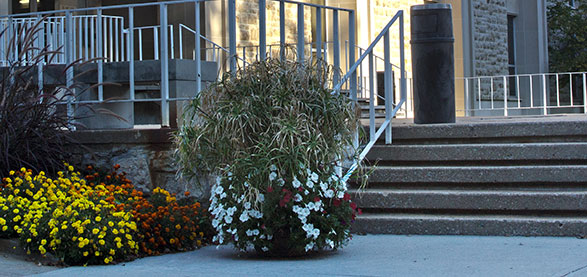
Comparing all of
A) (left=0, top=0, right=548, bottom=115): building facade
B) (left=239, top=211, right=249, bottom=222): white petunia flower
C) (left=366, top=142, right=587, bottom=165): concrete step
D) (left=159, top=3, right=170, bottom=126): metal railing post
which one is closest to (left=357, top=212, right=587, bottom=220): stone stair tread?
(left=366, top=142, right=587, bottom=165): concrete step

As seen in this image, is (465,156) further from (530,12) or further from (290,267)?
(530,12)

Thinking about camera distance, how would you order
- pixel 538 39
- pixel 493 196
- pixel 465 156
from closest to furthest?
pixel 493 196, pixel 465 156, pixel 538 39

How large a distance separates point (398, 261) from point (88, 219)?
6.51 feet

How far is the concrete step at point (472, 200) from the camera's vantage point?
235 inches

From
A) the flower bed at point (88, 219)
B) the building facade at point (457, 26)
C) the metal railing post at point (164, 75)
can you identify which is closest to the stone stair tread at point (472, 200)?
the flower bed at point (88, 219)

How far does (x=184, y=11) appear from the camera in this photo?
11.5m

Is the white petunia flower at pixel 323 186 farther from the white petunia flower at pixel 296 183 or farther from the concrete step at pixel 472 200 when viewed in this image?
the concrete step at pixel 472 200

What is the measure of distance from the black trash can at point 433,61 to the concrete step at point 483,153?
35.7 inches

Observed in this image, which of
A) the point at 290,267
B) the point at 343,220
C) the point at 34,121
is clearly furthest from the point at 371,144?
the point at 34,121

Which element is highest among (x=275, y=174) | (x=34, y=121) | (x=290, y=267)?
(x=34, y=121)

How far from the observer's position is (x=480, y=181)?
21.0 ft

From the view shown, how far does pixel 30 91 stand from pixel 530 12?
1596cm

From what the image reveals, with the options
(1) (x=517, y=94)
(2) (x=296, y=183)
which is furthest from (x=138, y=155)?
(1) (x=517, y=94)

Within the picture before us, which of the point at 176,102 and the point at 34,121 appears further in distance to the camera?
the point at 176,102
